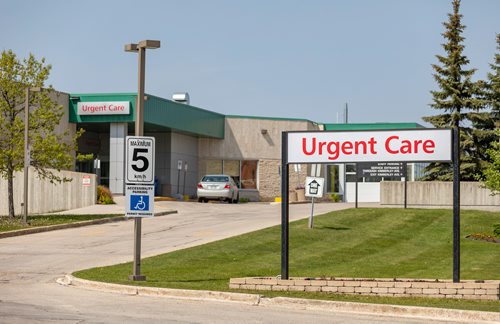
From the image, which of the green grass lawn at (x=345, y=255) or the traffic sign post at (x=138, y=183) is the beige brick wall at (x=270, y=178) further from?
the traffic sign post at (x=138, y=183)

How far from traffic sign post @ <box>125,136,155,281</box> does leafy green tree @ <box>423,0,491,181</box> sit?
3337 cm

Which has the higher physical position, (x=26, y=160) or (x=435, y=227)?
(x=26, y=160)

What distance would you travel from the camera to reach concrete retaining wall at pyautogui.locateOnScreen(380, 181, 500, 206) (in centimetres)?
4028

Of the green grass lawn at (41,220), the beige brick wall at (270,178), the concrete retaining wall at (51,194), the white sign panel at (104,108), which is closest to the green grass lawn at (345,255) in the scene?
the green grass lawn at (41,220)

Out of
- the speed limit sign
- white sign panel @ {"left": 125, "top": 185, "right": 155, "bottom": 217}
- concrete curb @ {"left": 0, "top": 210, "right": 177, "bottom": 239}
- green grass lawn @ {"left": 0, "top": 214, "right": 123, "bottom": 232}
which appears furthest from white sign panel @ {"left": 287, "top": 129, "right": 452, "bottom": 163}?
green grass lawn @ {"left": 0, "top": 214, "right": 123, "bottom": 232}

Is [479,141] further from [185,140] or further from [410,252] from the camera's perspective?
[410,252]

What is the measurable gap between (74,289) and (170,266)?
4.31m

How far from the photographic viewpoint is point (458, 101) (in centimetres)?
4916

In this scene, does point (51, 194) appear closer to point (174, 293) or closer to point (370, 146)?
point (174, 293)

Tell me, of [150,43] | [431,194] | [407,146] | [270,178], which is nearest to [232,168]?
[270,178]

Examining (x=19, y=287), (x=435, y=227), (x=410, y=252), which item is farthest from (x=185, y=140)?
(x=19, y=287)

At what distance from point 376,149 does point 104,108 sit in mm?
33868

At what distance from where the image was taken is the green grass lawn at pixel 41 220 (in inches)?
1243

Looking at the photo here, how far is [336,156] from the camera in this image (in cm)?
1692
